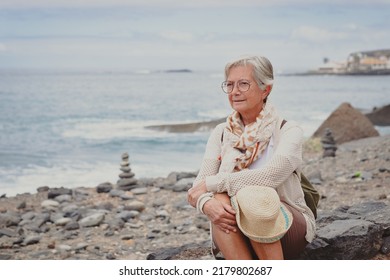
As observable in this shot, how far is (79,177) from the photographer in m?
6.19

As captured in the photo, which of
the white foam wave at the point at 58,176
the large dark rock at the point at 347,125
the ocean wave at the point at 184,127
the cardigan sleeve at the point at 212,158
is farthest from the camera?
the large dark rock at the point at 347,125

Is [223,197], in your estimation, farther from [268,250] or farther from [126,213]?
[126,213]

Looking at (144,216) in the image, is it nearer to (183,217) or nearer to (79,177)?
(183,217)

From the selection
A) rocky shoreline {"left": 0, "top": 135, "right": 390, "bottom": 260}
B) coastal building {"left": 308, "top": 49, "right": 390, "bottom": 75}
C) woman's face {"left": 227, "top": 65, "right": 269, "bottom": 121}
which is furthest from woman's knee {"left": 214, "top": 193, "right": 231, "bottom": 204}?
coastal building {"left": 308, "top": 49, "right": 390, "bottom": 75}

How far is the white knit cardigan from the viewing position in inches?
94.1

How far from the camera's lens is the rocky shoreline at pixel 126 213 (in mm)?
4348

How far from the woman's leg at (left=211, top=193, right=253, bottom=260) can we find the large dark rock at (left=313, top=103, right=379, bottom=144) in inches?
230

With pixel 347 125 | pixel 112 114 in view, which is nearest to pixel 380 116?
pixel 347 125

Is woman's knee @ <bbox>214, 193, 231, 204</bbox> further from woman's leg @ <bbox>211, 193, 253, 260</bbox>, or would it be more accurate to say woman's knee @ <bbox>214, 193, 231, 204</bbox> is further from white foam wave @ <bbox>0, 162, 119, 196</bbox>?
white foam wave @ <bbox>0, 162, 119, 196</bbox>

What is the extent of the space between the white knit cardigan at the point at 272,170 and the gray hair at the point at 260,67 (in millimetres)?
178

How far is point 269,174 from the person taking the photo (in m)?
2.39

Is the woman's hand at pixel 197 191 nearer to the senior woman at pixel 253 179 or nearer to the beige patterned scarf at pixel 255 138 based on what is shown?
the senior woman at pixel 253 179

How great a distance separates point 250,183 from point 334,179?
11.6 feet

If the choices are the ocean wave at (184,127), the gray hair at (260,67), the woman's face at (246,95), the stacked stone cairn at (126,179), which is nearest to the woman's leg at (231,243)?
the woman's face at (246,95)
